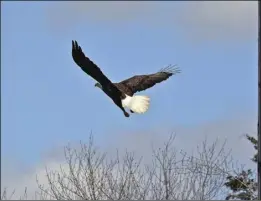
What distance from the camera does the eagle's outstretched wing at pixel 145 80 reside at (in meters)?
10.9

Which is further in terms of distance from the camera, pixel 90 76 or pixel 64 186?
pixel 64 186

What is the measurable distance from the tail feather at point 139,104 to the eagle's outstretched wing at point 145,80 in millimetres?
550

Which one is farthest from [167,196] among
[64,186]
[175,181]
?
[64,186]

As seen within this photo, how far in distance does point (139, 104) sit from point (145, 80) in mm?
1673

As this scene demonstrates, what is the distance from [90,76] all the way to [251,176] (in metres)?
5.59

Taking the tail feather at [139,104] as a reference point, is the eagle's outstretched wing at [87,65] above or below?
above

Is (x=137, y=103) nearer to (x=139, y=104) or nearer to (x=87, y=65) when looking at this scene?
(x=139, y=104)

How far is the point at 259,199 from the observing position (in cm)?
1125

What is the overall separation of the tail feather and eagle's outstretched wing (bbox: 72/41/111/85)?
13.6 inches

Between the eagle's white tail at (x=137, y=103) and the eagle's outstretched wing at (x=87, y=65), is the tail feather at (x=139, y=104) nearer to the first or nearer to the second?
the eagle's white tail at (x=137, y=103)

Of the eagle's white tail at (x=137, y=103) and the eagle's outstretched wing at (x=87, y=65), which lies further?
the eagle's outstretched wing at (x=87, y=65)

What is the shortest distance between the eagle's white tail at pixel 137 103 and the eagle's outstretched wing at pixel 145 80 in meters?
0.56

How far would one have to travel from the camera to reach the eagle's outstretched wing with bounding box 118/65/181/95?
431 inches

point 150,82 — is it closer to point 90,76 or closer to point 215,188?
point 90,76
